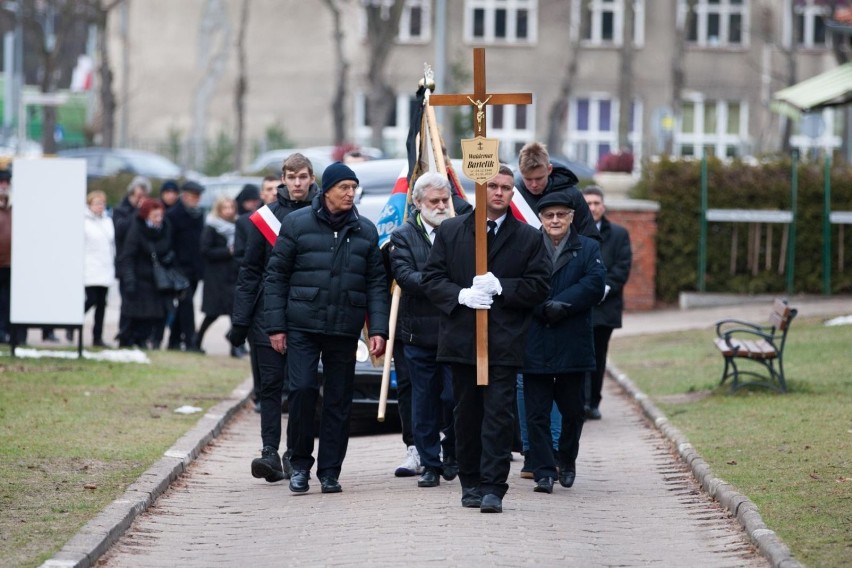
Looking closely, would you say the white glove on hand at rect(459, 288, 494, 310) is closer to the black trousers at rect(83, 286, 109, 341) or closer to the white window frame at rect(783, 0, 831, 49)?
A: the black trousers at rect(83, 286, 109, 341)

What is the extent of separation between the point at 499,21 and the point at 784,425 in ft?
140

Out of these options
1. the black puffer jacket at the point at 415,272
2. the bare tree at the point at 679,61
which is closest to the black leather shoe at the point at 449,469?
the black puffer jacket at the point at 415,272

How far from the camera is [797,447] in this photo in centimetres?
1159

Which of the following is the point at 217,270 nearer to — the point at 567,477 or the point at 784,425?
the point at 784,425

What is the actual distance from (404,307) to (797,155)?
17100 millimetres

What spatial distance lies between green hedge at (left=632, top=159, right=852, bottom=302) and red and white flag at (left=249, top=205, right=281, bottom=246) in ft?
52.1

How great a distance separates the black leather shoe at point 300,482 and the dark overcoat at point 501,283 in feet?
5.14

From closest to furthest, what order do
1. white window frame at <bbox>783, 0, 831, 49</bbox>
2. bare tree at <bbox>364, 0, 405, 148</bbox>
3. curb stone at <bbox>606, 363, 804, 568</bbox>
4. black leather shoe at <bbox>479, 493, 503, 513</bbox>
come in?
1. curb stone at <bbox>606, 363, 804, 568</bbox>
2. black leather shoe at <bbox>479, 493, 503, 513</bbox>
3. bare tree at <bbox>364, 0, 405, 148</bbox>
4. white window frame at <bbox>783, 0, 831, 49</bbox>

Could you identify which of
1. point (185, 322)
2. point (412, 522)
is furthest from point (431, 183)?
point (185, 322)

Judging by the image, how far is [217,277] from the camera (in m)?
18.9

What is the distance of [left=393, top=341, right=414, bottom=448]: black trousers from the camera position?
11148 millimetres

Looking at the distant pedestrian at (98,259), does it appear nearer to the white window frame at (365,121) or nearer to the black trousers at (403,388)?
the black trousers at (403,388)

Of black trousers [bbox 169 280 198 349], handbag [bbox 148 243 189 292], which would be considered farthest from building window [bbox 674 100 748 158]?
handbag [bbox 148 243 189 292]

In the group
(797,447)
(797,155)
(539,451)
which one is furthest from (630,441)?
(797,155)
